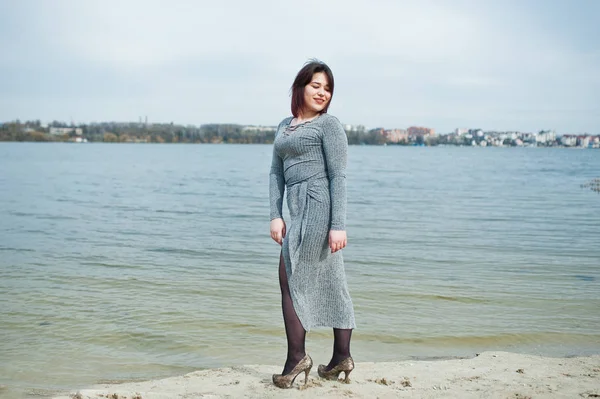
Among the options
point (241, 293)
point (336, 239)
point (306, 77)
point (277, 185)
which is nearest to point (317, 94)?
point (306, 77)

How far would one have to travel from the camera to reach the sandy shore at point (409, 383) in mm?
4578

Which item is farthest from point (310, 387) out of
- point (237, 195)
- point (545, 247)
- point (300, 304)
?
point (237, 195)

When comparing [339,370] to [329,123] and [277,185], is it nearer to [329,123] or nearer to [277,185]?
[277,185]

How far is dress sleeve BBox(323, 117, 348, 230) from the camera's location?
441 cm

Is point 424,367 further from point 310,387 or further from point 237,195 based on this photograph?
point 237,195

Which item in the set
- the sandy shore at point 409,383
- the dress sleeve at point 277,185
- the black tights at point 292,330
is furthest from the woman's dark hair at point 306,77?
the sandy shore at point 409,383

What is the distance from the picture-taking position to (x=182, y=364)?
600 cm

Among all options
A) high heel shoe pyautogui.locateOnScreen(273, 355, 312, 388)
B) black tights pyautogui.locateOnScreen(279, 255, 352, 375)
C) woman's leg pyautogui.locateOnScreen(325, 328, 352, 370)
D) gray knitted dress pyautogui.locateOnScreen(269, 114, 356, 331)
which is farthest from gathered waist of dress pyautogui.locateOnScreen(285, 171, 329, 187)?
high heel shoe pyautogui.locateOnScreen(273, 355, 312, 388)

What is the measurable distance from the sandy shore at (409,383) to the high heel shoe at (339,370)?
0.05 m

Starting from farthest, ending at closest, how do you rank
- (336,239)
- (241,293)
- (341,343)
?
1. (241,293)
2. (341,343)
3. (336,239)

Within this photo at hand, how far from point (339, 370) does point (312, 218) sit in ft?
3.69

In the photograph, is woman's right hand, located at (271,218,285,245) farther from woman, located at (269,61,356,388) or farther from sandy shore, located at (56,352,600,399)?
sandy shore, located at (56,352,600,399)

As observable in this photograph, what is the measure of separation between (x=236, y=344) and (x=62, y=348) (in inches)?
64.0

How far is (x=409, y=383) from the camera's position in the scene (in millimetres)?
4844
